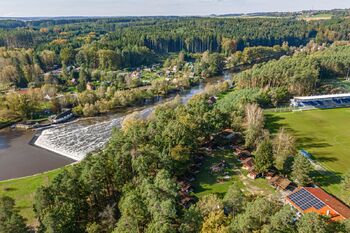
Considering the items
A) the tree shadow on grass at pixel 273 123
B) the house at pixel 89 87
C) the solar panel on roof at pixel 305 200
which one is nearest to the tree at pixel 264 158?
the solar panel on roof at pixel 305 200

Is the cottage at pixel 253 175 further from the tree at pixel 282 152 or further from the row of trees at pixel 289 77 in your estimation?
the row of trees at pixel 289 77

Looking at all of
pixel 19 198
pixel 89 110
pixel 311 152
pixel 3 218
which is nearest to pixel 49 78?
pixel 89 110

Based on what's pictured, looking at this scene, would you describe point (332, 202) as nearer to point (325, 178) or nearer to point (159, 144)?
point (325, 178)

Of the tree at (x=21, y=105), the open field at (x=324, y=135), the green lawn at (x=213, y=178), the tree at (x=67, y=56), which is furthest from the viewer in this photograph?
the tree at (x=67, y=56)

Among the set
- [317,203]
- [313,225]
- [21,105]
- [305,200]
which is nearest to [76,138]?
[21,105]

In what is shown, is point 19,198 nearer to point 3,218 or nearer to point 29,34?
point 3,218

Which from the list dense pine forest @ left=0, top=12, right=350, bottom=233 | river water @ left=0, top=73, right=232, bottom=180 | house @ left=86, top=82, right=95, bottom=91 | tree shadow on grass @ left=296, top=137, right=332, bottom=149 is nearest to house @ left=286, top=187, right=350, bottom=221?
dense pine forest @ left=0, top=12, right=350, bottom=233

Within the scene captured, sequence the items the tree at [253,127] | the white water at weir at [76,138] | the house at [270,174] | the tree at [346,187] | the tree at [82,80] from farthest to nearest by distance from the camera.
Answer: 1. the tree at [82,80]
2. the white water at weir at [76,138]
3. the tree at [253,127]
4. the house at [270,174]
5. the tree at [346,187]
